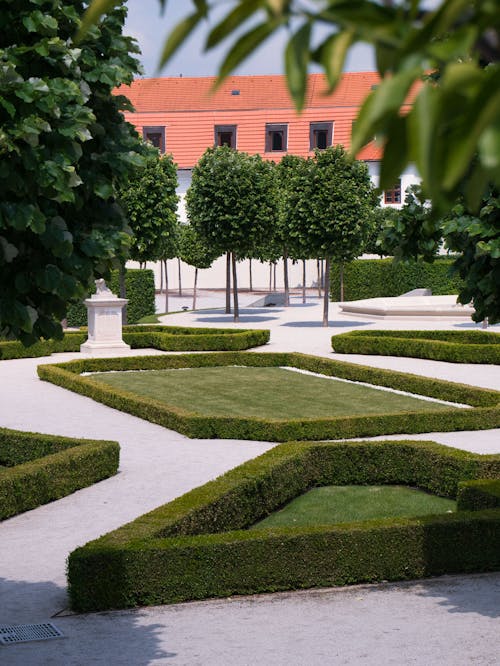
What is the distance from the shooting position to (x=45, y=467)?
998 cm

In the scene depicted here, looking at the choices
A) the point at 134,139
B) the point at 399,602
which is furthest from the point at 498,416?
the point at 134,139

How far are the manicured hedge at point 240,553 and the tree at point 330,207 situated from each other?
2171 centimetres

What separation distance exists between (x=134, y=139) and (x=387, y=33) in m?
3.84

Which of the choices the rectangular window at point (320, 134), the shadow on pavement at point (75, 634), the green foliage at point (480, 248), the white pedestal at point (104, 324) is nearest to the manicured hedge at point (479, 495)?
the green foliage at point (480, 248)

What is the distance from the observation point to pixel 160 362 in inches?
861

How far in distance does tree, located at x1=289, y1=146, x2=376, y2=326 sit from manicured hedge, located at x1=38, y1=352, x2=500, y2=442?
10068 mm

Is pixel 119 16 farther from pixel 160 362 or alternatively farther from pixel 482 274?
pixel 160 362

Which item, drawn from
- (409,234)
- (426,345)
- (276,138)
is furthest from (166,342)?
(276,138)

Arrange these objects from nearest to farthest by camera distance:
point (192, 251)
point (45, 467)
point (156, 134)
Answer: point (45, 467)
point (192, 251)
point (156, 134)

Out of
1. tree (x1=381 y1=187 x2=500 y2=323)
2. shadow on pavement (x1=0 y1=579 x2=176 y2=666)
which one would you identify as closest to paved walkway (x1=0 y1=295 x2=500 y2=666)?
shadow on pavement (x1=0 y1=579 x2=176 y2=666)

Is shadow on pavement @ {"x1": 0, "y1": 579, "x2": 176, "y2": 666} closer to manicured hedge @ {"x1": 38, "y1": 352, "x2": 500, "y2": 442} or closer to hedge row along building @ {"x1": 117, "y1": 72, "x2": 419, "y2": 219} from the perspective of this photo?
manicured hedge @ {"x1": 38, "y1": 352, "x2": 500, "y2": 442}

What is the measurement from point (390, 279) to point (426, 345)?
19.8 m

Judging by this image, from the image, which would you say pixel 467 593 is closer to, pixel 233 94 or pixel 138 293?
pixel 138 293

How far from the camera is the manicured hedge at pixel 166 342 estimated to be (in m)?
23.5
